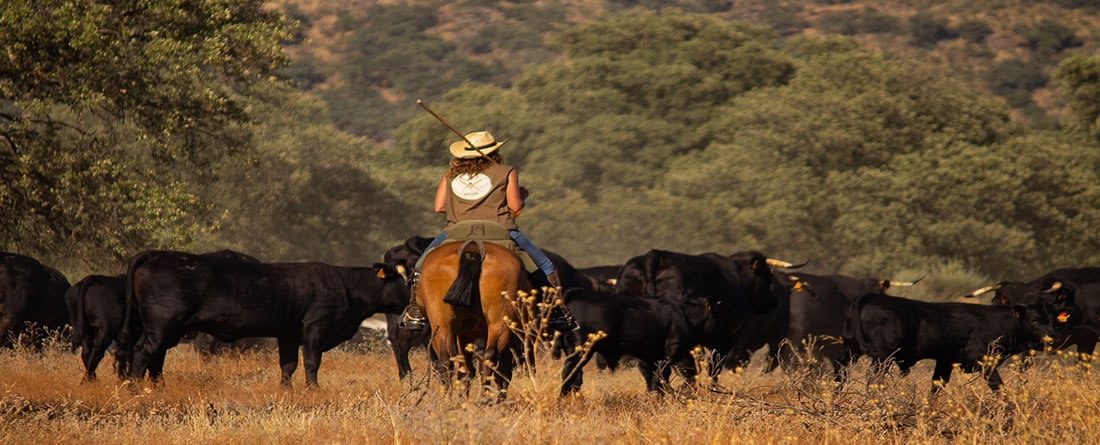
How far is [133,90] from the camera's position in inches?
653

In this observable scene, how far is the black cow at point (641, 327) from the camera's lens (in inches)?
429

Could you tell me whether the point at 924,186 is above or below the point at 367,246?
above

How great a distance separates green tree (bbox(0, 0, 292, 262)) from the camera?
1535 cm

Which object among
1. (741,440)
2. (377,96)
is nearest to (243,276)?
(741,440)

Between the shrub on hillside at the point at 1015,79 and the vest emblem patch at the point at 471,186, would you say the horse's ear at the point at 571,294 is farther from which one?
the shrub on hillside at the point at 1015,79

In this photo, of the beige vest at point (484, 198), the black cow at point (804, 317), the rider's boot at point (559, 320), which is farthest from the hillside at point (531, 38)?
the rider's boot at point (559, 320)

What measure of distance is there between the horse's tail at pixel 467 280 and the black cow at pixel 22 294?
863 cm

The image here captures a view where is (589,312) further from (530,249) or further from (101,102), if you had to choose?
(101,102)

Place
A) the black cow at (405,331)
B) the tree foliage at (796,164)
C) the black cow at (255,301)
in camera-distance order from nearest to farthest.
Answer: the black cow at (255,301) < the black cow at (405,331) < the tree foliage at (796,164)

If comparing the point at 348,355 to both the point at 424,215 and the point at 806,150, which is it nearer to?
the point at 806,150

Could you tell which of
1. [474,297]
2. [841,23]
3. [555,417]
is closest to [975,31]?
[841,23]

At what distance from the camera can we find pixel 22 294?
1453cm

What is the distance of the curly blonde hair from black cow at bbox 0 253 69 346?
8.12 m

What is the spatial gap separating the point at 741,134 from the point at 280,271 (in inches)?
1181
